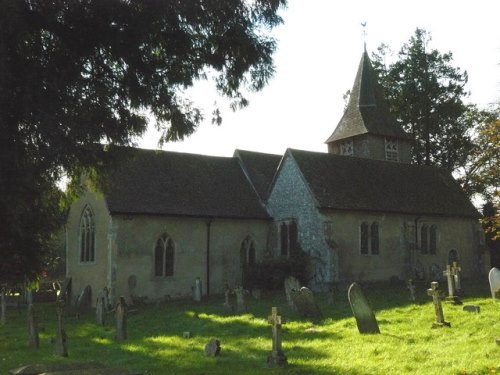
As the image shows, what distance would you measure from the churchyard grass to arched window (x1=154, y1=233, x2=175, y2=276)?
4.89 metres

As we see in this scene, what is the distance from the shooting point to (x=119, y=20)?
11.1 m

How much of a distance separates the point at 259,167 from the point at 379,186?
257 inches

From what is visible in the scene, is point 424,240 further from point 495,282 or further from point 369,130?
point 495,282

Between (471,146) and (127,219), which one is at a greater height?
(471,146)

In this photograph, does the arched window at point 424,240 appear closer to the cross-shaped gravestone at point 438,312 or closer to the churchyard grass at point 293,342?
the churchyard grass at point 293,342

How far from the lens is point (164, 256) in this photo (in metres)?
26.1

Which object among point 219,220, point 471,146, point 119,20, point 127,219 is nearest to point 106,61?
point 119,20

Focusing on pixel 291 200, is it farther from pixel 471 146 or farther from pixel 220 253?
pixel 471 146

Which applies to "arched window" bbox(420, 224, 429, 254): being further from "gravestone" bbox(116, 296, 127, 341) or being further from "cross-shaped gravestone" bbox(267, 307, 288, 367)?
"cross-shaped gravestone" bbox(267, 307, 288, 367)

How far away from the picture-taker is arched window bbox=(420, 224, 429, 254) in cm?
3032

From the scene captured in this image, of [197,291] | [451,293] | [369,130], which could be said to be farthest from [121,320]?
[369,130]

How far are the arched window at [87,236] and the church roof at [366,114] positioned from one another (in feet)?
57.1

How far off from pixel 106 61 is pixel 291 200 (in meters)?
17.2

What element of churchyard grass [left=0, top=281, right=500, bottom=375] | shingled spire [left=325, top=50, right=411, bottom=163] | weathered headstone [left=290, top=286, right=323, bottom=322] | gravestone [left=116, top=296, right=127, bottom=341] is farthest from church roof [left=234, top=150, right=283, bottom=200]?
gravestone [left=116, top=296, right=127, bottom=341]
